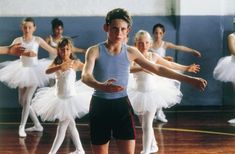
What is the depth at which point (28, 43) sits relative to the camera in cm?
548

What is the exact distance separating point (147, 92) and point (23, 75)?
156 cm

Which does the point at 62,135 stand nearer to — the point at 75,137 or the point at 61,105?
the point at 75,137

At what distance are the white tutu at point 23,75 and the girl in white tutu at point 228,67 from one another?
6.58ft

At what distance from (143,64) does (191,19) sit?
154 inches

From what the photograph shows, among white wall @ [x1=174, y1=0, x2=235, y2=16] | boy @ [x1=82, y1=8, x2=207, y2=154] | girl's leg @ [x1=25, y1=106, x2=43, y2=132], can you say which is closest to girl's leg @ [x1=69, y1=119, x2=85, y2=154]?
girl's leg @ [x1=25, y1=106, x2=43, y2=132]

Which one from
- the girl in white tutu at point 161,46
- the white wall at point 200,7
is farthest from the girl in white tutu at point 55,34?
the white wall at point 200,7

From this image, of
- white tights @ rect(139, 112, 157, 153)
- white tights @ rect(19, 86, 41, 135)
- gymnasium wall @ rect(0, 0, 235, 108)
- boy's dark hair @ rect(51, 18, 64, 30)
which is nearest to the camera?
white tights @ rect(139, 112, 157, 153)

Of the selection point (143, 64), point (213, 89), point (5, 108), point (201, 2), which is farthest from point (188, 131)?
point (143, 64)

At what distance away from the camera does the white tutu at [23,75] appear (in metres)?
5.09

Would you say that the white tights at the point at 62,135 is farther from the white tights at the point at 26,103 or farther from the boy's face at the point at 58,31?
the boy's face at the point at 58,31

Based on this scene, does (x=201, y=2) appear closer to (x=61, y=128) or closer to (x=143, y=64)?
(x=61, y=128)

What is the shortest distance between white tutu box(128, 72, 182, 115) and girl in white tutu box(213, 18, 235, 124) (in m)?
1.72

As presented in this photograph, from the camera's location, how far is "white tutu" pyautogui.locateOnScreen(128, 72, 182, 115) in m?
3.99

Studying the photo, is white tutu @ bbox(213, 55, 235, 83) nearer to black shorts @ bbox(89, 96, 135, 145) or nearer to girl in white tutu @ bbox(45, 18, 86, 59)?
girl in white tutu @ bbox(45, 18, 86, 59)
